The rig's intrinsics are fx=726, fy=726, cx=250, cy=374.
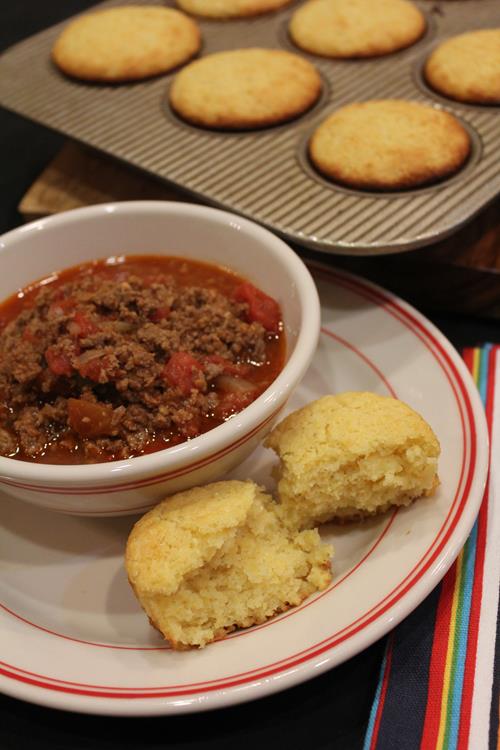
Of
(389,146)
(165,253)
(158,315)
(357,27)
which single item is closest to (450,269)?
(389,146)

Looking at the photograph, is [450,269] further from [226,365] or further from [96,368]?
[96,368]

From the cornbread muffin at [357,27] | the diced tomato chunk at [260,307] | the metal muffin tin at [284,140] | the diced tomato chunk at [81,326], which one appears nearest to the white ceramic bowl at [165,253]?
the diced tomato chunk at [260,307]

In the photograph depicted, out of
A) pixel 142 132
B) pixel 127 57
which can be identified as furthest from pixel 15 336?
pixel 127 57

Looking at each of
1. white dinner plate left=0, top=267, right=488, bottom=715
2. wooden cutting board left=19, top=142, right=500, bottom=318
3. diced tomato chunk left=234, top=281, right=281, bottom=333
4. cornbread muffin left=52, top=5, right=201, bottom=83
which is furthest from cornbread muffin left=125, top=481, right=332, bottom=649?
cornbread muffin left=52, top=5, right=201, bottom=83

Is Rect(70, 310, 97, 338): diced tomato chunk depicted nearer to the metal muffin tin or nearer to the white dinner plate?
the white dinner plate

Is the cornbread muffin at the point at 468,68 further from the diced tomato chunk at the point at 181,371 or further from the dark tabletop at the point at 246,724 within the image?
the dark tabletop at the point at 246,724

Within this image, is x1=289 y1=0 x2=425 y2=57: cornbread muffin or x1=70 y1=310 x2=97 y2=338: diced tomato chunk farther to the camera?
x1=289 y1=0 x2=425 y2=57: cornbread muffin

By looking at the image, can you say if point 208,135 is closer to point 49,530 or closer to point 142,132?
point 142,132
